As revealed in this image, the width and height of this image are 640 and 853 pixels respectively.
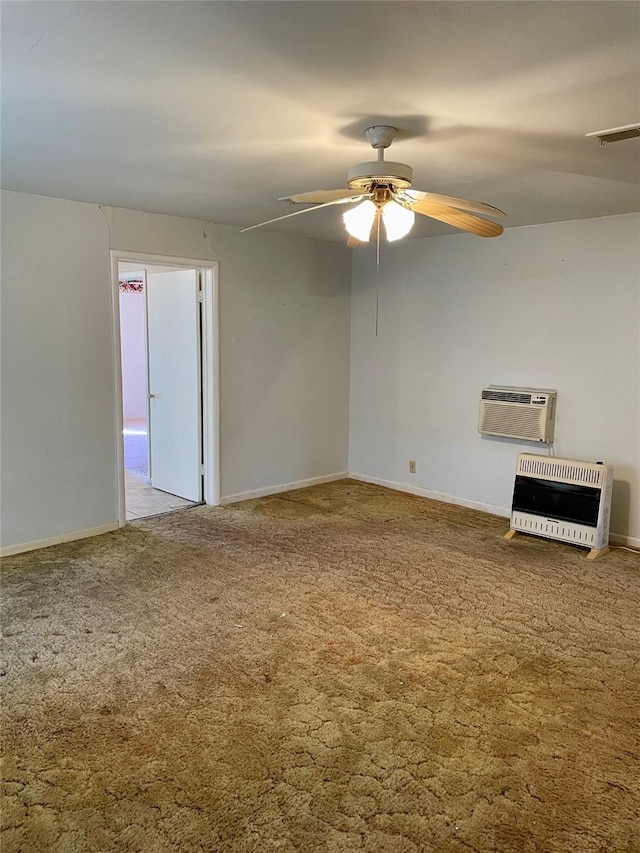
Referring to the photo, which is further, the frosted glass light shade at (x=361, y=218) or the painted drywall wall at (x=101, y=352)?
the painted drywall wall at (x=101, y=352)

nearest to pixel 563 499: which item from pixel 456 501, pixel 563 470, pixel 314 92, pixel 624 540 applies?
pixel 563 470

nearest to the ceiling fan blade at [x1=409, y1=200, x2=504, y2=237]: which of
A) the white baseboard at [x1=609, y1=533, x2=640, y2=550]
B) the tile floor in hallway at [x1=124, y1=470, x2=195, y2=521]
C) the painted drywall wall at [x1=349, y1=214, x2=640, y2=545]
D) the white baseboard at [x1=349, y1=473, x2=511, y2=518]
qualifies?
the painted drywall wall at [x1=349, y1=214, x2=640, y2=545]

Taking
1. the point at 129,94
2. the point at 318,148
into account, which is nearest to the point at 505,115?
the point at 318,148

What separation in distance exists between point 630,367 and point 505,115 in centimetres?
253

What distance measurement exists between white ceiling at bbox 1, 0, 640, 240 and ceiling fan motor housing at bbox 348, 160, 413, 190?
0.54ft

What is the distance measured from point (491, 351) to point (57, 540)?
3598mm

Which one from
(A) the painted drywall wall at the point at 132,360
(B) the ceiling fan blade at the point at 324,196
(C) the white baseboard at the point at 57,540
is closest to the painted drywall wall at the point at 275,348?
(C) the white baseboard at the point at 57,540

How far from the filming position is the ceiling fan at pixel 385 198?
2424 mm

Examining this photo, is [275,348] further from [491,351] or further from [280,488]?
[491,351]

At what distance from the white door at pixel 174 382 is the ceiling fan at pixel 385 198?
8.41ft

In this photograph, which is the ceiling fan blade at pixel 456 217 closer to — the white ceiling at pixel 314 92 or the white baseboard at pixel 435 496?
the white ceiling at pixel 314 92

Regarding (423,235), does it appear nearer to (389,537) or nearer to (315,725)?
(389,537)

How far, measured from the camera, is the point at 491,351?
5000mm

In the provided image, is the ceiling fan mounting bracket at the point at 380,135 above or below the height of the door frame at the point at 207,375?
above
